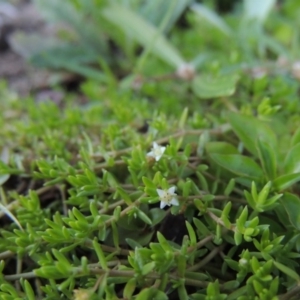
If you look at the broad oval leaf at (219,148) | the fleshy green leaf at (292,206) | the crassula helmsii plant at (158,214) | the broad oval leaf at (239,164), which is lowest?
the crassula helmsii plant at (158,214)

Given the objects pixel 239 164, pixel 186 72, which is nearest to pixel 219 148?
pixel 239 164

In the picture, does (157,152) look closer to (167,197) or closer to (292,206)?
(167,197)

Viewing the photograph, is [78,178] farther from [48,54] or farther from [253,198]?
[48,54]

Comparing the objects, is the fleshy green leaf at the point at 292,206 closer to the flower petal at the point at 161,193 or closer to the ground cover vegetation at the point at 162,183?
the ground cover vegetation at the point at 162,183

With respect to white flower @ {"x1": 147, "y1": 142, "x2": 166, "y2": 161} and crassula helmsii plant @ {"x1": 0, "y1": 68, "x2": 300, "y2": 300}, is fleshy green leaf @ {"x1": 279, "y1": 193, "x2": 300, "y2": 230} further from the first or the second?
white flower @ {"x1": 147, "y1": 142, "x2": 166, "y2": 161}

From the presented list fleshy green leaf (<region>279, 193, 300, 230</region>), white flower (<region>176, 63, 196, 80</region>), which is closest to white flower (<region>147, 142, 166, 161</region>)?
fleshy green leaf (<region>279, 193, 300, 230</region>)

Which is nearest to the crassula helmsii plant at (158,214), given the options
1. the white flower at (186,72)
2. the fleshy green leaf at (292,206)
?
the fleshy green leaf at (292,206)
